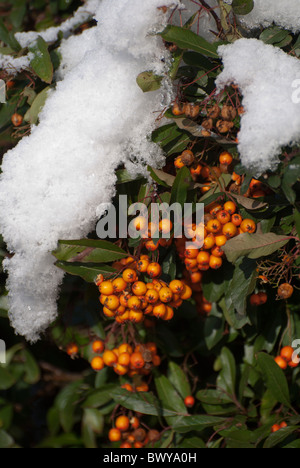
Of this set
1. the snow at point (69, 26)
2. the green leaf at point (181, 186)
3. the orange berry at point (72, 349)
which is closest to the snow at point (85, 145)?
the green leaf at point (181, 186)

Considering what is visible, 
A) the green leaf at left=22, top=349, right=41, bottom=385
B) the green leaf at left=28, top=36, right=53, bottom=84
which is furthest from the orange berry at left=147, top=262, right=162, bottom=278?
the green leaf at left=22, top=349, right=41, bottom=385

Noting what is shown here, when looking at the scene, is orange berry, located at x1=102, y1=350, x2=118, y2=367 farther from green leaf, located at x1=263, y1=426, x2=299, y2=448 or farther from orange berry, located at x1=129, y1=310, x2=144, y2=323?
green leaf, located at x1=263, y1=426, x2=299, y2=448

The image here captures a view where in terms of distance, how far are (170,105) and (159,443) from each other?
3.95 feet

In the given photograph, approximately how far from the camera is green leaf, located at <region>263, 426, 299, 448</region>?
1312mm

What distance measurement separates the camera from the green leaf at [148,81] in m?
1.12

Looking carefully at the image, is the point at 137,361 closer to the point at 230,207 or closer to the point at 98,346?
the point at 98,346

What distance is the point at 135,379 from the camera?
62.8 inches

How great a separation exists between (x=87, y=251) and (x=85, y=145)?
304mm

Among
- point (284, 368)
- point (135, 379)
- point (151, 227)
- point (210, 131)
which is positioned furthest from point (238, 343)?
point (210, 131)

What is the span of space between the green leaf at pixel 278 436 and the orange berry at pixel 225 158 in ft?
2.84

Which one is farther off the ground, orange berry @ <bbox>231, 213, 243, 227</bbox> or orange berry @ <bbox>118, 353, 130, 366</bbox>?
orange berry @ <bbox>231, 213, 243, 227</bbox>

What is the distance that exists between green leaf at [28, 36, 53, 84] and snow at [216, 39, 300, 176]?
22.4 inches

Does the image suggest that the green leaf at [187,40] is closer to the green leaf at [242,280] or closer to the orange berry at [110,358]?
the green leaf at [242,280]
